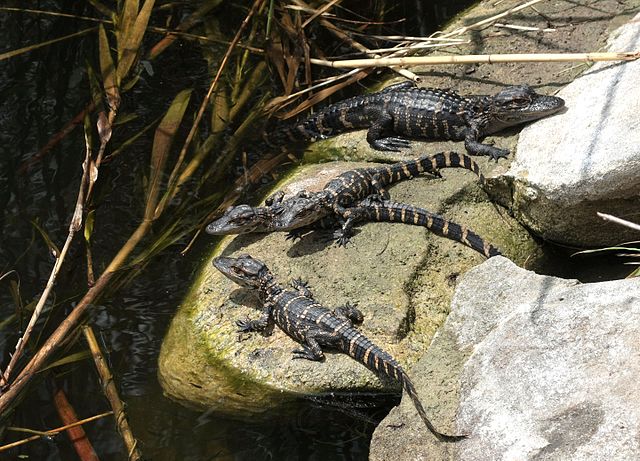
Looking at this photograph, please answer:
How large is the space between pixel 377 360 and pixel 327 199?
1.51 metres

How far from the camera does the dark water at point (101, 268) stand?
17.6ft

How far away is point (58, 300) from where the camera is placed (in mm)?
6402

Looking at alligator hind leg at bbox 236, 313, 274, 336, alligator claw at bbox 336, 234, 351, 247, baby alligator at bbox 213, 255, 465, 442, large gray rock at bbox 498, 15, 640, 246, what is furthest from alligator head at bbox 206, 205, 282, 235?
large gray rock at bbox 498, 15, 640, 246

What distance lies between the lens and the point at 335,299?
577 cm

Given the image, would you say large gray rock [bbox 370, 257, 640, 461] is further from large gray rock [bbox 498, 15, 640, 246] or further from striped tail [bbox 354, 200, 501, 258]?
large gray rock [bbox 498, 15, 640, 246]

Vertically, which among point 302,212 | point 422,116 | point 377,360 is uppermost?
point 422,116

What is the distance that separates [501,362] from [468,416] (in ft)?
1.14

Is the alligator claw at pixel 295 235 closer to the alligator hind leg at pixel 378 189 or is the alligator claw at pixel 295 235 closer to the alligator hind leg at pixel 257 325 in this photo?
the alligator hind leg at pixel 378 189

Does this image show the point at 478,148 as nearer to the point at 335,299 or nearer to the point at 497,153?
the point at 497,153

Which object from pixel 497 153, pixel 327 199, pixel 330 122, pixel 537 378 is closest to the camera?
pixel 537 378

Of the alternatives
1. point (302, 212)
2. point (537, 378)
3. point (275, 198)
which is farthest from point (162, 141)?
point (537, 378)

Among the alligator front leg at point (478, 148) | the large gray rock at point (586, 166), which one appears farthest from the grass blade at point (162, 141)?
the large gray rock at point (586, 166)

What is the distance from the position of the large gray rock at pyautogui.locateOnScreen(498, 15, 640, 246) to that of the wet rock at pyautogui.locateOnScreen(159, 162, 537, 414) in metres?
0.33

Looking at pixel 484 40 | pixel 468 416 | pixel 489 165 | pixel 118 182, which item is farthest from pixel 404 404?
pixel 484 40
